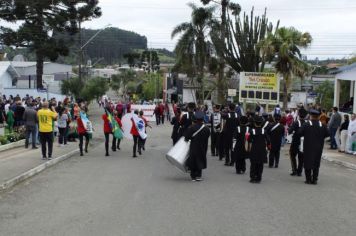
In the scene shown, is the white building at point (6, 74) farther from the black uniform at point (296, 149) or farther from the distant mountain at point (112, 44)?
the distant mountain at point (112, 44)

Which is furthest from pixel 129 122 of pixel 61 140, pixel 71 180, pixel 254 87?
pixel 254 87

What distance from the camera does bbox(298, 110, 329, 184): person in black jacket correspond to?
1294cm

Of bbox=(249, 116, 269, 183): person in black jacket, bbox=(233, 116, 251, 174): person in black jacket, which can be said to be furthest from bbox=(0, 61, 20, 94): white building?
bbox=(249, 116, 269, 183): person in black jacket

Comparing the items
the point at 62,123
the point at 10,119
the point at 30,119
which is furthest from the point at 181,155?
the point at 10,119

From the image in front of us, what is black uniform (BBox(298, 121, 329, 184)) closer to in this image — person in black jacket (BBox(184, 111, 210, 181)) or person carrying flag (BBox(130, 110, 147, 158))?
person in black jacket (BBox(184, 111, 210, 181))

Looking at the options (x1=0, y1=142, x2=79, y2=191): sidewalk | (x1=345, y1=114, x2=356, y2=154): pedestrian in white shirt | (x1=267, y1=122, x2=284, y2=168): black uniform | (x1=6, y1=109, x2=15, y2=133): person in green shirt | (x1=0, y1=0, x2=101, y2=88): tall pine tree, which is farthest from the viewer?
(x1=0, y1=0, x2=101, y2=88): tall pine tree

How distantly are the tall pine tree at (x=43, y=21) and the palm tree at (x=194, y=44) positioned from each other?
9773mm

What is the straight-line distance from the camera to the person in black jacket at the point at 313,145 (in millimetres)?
12938

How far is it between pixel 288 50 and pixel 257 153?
2089cm

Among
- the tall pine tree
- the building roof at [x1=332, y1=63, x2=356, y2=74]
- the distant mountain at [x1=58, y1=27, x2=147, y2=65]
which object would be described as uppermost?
the distant mountain at [x1=58, y1=27, x2=147, y2=65]

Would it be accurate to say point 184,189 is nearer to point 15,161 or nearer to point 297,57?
point 15,161

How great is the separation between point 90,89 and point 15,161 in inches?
1475

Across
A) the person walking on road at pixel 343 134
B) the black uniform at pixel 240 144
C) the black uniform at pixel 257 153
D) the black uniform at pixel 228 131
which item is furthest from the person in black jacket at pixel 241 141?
the person walking on road at pixel 343 134

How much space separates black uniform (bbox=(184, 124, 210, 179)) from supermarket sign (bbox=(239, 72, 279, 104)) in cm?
2109
